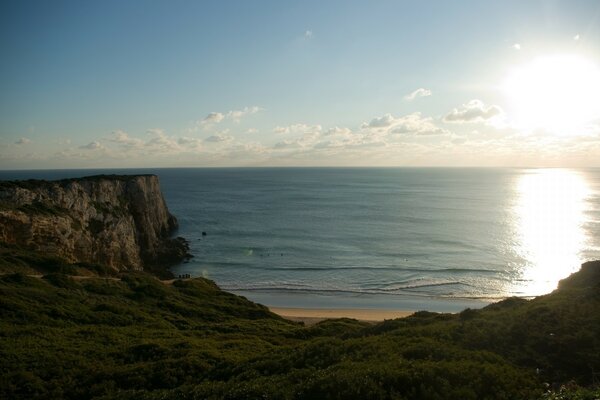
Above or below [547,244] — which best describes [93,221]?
above

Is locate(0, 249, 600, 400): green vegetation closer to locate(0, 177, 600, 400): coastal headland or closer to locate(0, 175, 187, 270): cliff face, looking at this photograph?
locate(0, 177, 600, 400): coastal headland

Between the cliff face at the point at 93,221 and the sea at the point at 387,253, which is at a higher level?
the cliff face at the point at 93,221

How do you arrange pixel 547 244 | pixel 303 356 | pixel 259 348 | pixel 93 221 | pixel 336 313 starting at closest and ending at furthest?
pixel 303 356 < pixel 259 348 < pixel 336 313 < pixel 93 221 < pixel 547 244

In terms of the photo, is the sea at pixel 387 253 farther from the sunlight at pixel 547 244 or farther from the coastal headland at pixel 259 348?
the coastal headland at pixel 259 348

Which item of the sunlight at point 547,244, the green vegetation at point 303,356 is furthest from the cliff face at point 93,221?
the sunlight at point 547,244

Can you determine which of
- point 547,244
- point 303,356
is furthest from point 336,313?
point 547,244

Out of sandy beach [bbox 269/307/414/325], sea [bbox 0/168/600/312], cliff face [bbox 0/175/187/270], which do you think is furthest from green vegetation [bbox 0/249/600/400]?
sea [bbox 0/168/600/312]

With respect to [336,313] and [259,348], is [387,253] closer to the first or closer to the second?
[336,313]
